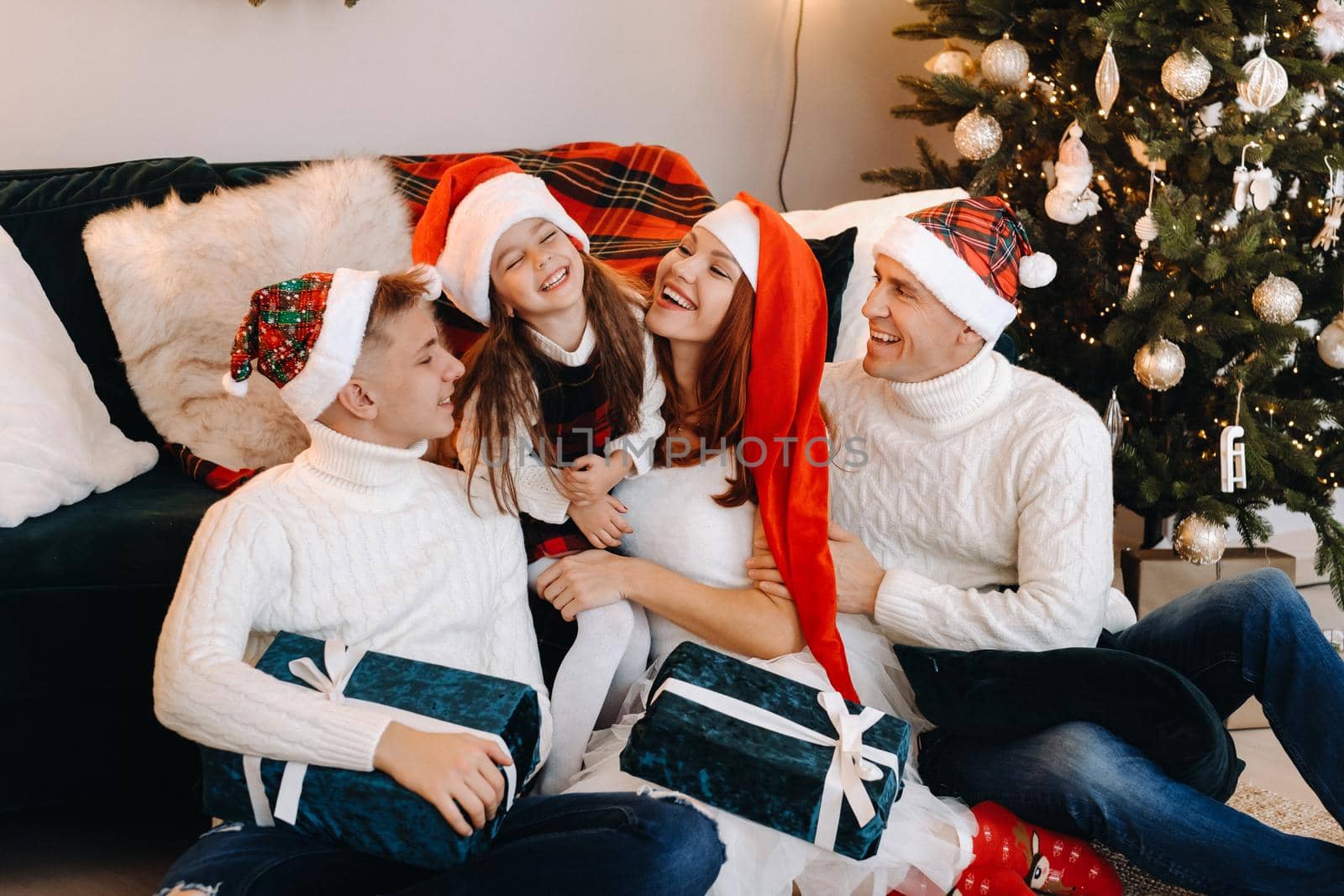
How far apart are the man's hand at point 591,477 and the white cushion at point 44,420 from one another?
2.53 ft

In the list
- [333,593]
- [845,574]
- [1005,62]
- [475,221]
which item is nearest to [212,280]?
[475,221]

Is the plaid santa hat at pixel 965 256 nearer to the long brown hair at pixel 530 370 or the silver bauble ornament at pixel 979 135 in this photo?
the long brown hair at pixel 530 370

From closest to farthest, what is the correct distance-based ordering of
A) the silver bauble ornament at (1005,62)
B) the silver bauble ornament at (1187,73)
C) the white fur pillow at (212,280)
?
the white fur pillow at (212,280) < the silver bauble ornament at (1187,73) < the silver bauble ornament at (1005,62)

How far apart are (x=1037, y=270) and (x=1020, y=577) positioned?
2.97 feet

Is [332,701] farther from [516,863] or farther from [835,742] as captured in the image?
[835,742]

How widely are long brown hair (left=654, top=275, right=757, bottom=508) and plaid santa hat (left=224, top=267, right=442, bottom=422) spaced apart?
0.56 metres

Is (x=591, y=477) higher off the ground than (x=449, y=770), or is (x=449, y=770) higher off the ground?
(x=591, y=477)

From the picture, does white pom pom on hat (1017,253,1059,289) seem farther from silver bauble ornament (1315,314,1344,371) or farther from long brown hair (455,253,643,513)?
long brown hair (455,253,643,513)

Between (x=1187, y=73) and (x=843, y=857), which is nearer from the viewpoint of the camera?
(x=843, y=857)

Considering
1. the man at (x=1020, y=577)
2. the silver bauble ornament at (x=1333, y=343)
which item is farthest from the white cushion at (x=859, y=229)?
the silver bauble ornament at (x=1333, y=343)

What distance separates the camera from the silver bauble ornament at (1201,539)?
2340mm

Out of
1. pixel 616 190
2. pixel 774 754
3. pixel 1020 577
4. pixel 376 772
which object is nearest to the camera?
pixel 376 772

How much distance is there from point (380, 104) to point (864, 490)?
1595 millimetres

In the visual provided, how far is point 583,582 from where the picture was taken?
1631mm
